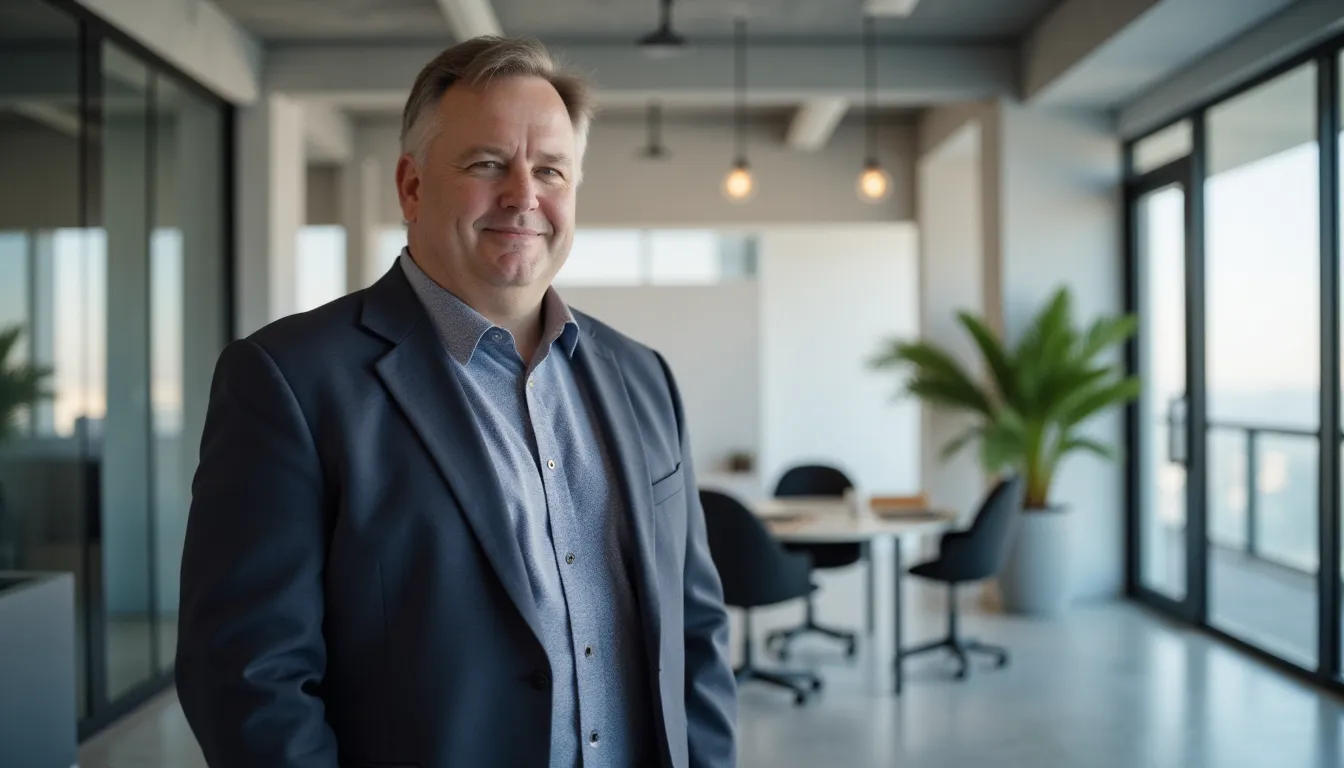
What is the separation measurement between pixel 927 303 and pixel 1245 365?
3.29m

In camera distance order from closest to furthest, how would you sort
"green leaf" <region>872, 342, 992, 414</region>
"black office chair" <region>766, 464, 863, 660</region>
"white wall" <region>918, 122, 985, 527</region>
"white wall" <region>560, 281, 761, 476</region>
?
"black office chair" <region>766, 464, 863, 660</region>, "green leaf" <region>872, 342, 992, 414</region>, "white wall" <region>918, 122, 985, 527</region>, "white wall" <region>560, 281, 761, 476</region>

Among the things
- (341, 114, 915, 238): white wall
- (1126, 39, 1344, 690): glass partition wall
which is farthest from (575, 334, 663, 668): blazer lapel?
(341, 114, 915, 238): white wall

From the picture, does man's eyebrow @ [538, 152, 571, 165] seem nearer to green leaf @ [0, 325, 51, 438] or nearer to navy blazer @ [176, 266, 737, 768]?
navy blazer @ [176, 266, 737, 768]

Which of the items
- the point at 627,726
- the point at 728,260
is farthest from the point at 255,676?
the point at 728,260

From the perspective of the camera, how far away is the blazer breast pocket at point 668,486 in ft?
4.96

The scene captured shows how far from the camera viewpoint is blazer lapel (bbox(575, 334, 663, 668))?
1.42 metres

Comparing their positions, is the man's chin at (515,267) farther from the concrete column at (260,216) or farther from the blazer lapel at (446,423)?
the concrete column at (260,216)

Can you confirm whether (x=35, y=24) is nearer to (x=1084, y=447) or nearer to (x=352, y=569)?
(x=352, y=569)

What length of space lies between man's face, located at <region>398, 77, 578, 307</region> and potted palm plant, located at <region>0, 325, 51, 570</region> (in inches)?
129

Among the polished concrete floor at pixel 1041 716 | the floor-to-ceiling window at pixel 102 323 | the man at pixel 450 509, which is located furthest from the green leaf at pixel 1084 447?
the man at pixel 450 509

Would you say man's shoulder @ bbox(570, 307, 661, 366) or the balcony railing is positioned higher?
man's shoulder @ bbox(570, 307, 661, 366)

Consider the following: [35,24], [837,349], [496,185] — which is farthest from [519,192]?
[837,349]

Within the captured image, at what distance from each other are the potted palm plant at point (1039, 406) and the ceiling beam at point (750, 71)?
1.48m

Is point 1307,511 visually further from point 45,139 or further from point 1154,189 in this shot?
point 45,139
